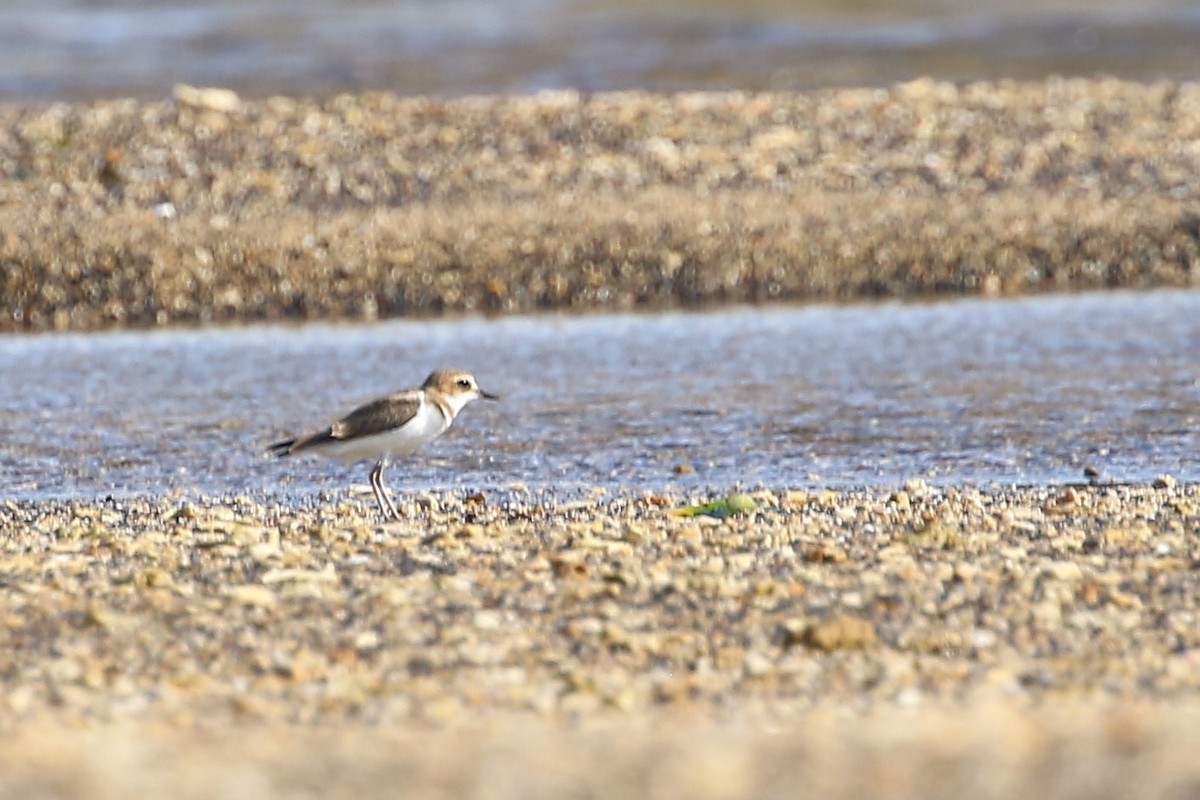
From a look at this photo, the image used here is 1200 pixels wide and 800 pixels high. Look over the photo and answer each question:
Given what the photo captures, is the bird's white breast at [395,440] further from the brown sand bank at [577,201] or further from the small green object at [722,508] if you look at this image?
the brown sand bank at [577,201]

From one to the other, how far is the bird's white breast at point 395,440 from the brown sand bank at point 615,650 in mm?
441

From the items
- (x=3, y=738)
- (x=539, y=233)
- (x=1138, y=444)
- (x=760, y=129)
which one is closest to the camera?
(x=3, y=738)

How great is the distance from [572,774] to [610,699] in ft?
5.19

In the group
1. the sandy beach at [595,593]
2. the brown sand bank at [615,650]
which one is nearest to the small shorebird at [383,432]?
the sandy beach at [595,593]

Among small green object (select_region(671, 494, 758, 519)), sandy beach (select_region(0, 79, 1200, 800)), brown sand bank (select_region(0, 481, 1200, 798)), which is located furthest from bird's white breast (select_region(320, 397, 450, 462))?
small green object (select_region(671, 494, 758, 519))

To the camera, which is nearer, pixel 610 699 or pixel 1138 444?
pixel 610 699

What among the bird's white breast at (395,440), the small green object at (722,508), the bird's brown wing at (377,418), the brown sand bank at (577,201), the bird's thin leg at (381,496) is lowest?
the small green object at (722,508)

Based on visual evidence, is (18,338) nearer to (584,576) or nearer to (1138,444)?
(1138,444)

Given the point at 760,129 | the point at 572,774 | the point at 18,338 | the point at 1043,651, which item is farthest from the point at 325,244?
the point at 572,774

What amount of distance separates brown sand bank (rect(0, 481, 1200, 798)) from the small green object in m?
0.14

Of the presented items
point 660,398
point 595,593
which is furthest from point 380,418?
point 660,398

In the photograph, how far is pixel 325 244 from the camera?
68.0 feet

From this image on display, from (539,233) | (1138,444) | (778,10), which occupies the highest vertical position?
(778,10)

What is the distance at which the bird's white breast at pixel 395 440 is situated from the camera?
37.5 feet
